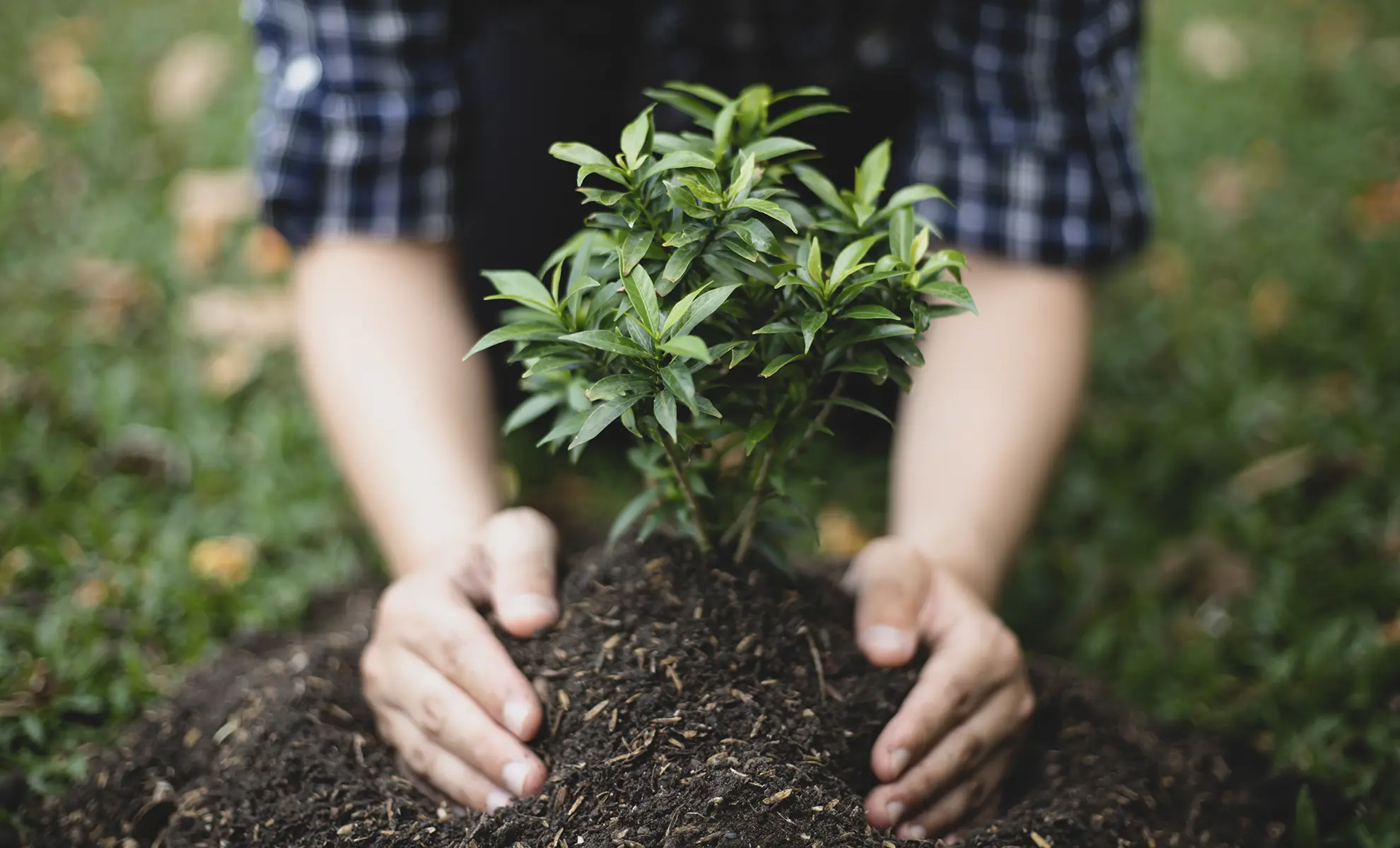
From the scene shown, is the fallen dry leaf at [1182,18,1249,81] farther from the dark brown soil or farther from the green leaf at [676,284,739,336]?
the green leaf at [676,284,739,336]

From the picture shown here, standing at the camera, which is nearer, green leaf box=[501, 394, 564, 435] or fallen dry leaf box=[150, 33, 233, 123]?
green leaf box=[501, 394, 564, 435]

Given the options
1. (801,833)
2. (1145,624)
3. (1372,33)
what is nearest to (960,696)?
(801,833)

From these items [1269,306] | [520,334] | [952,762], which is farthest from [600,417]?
[1269,306]

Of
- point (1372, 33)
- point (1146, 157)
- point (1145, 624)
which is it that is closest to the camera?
point (1145, 624)

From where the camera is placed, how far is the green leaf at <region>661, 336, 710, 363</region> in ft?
3.67

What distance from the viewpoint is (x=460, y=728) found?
147 centimetres

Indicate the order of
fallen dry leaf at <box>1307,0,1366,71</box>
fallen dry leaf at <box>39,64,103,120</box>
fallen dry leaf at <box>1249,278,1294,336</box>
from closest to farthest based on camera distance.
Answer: fallen dry leaf at <box>1249,278,1294,336</box>, fallen dry leaf at <box>39,64,103,120</box>, fallen dry leaf at <box>1307,0,1366,71</box>

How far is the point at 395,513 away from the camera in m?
1.98

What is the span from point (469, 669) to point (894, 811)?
0.64 m

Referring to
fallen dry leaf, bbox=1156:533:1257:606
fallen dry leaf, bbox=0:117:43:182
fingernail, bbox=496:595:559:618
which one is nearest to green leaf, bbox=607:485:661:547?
fingernail, bbox=496:595:559:618

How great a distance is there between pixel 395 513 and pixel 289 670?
346 millimetres

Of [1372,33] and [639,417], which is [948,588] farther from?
[1372,33]

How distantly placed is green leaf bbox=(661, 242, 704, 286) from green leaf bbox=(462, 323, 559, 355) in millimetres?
158

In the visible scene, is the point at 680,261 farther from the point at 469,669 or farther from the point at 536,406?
the point at 469,669
